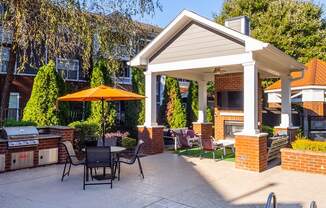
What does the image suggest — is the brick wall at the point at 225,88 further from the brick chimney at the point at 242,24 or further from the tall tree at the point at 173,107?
the tall tree at the point at 173,107

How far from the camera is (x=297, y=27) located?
23.0 metres

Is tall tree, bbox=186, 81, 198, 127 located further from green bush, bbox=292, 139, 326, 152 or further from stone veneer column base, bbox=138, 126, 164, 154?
green bush, bbox=292, 139, 326, 152

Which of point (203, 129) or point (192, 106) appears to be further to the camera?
point (192, 106)

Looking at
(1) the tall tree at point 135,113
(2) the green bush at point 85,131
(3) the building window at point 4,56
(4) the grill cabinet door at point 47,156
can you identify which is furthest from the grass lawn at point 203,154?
(3) the building window at point 4,56

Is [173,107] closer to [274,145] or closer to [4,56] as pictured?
[274,145]

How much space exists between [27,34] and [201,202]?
23.2 feet

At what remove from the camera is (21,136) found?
8719 millimetres

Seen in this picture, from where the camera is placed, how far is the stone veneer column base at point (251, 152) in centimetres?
880

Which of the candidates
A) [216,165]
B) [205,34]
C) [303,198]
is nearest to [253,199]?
[303,198]

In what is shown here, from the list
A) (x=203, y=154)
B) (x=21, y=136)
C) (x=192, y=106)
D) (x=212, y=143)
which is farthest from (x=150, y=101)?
(x=192, y=106)

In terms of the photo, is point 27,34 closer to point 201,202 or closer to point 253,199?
point 201,202

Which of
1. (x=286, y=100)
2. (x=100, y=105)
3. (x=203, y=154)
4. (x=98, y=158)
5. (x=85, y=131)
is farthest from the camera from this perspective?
(x=100, y=105)

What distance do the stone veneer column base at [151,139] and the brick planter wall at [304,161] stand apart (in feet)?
15.8

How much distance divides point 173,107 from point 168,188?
11725mm
